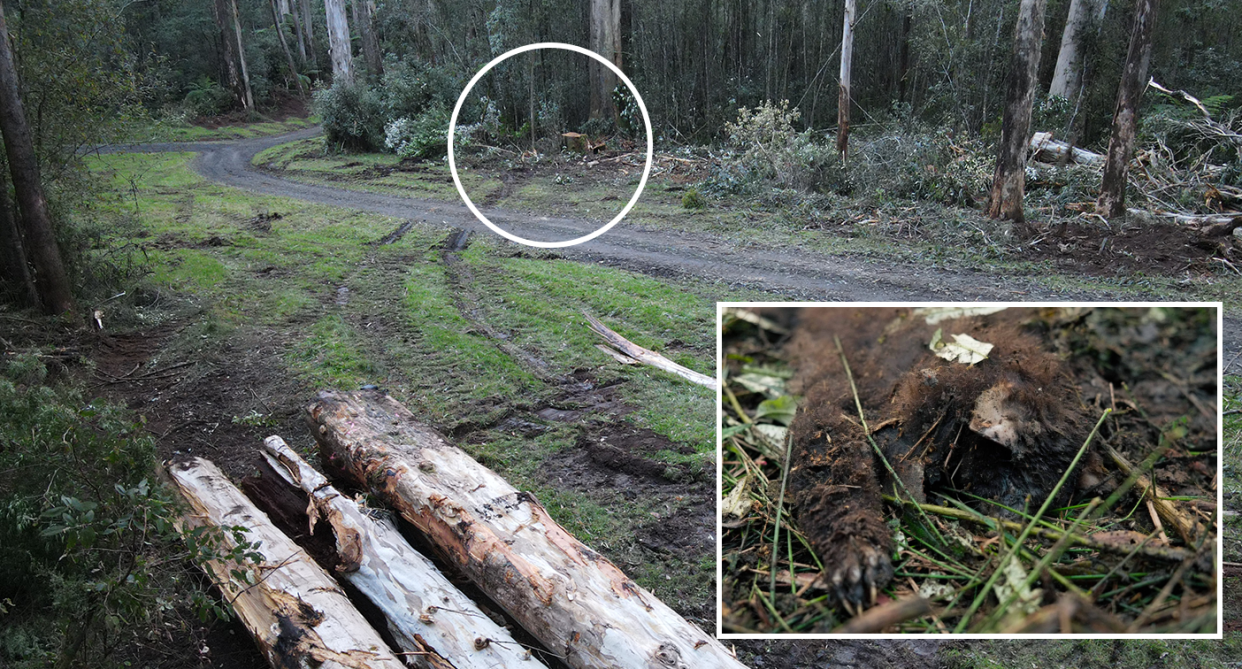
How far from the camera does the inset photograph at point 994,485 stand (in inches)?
55.6

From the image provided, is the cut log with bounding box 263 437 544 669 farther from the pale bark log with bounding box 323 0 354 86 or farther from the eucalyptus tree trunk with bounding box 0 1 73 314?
the pale bark log with bounding box 323 0 354 86

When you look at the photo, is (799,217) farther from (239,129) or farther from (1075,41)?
(239,129)

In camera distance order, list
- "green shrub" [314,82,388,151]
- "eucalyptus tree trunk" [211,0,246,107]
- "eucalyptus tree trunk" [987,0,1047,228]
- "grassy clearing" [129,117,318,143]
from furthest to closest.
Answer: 1. "eucalyptus tree trunk" [211,0,246,107]
2. "grassy clearing" [129,117,318,143]
3. "green shrub" [314,82,388,151]
4. "eucalyptus tree trunk" [987,0,1047,228]

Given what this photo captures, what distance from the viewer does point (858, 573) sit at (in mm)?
1463

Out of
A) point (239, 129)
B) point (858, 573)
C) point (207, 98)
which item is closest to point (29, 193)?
point (858, 573)

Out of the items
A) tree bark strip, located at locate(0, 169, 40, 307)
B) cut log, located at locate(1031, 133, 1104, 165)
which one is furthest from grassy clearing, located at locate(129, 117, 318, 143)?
cut log, located at locate(1031, 133, 1104, 165)

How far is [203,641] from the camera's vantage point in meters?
3.71

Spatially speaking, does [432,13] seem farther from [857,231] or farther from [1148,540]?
[1148,540]

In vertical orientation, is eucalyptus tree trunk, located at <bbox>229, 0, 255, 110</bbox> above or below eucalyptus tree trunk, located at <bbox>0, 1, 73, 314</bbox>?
above

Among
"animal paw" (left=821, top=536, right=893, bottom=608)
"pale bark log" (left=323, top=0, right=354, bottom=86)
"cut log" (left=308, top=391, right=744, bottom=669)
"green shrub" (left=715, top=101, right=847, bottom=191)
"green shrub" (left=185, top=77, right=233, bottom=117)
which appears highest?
"pale bark log" (left=323, top=0, right=354, bottom=86)

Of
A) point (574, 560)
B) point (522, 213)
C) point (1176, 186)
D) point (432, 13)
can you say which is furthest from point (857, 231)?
point (432, 13)

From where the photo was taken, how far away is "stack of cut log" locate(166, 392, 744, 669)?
10.3 ft

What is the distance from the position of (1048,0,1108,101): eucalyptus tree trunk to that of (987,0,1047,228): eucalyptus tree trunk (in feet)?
17.8

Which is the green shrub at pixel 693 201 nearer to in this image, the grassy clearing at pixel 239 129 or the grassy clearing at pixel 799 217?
the grassy clearing at pixel 799 217
